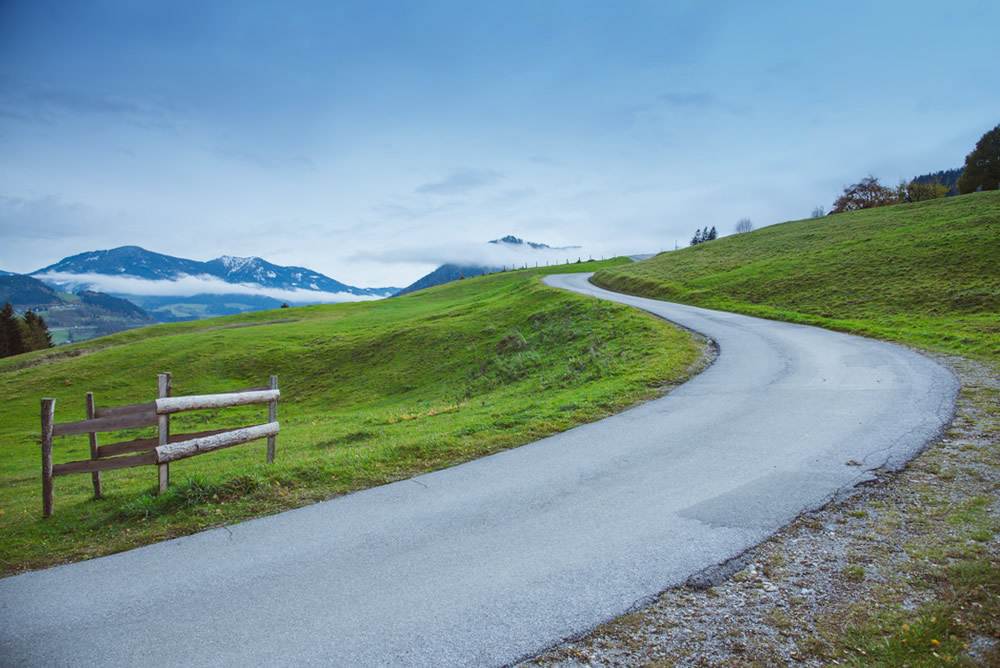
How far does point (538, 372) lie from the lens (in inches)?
912

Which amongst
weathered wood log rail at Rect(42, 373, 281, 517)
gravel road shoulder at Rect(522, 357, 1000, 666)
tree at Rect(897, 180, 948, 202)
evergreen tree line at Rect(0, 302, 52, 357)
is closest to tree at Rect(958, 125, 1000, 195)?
tree at Rect(897, 180, 948, 202)

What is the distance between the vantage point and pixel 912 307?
26.4m

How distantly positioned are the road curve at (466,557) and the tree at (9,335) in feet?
339

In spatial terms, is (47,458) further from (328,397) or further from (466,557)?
(328,397)

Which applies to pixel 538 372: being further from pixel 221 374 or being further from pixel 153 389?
pixel 153 389

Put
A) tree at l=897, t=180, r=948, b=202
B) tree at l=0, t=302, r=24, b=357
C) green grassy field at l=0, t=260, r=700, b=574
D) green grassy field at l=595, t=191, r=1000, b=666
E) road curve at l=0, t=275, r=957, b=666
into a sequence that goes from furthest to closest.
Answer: tree at l=897, t=180, r=948, b=202
tree at l=0, t=302, r=24, b=357
green grassy field at l=0, t=260, r=700, b=574
road curve at l=0, t=275, r=957, b=666
green grassy field at l=595, t=191, r=1000, b=666

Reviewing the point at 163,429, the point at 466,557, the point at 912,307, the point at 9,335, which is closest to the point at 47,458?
the point at 163,429

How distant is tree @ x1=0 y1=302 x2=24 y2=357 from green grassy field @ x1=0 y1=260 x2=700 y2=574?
29.3 m

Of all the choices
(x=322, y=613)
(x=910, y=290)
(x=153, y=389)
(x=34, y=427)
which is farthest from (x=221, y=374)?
(x=910, y=290)

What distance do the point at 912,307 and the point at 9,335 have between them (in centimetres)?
11679

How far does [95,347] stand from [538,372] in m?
64.7

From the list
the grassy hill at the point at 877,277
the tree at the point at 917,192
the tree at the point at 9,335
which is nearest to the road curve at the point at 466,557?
the grassy hill at the point at 877,277

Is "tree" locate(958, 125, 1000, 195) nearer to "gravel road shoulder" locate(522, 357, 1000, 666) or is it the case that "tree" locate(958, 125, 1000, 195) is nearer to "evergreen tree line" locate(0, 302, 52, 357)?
"gravel road shoulder" locate(522, 357, 1000, 666)

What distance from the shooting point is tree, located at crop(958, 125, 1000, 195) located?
74562 millimetres
